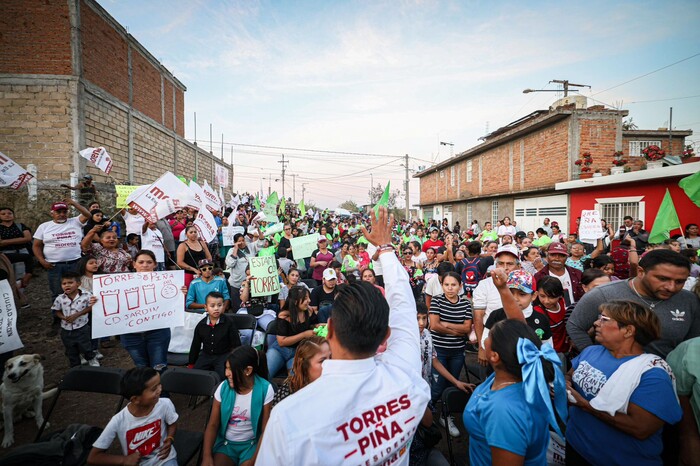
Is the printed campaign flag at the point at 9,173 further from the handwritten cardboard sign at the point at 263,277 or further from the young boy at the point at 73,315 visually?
the handwritten cardboard sign at the point at 263,277

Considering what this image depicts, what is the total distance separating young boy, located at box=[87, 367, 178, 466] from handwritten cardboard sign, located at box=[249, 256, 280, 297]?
9.73 feet

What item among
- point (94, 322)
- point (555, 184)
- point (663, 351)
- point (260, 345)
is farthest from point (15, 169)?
point (555, 184)

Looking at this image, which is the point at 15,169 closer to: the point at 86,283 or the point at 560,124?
the point at 86,283

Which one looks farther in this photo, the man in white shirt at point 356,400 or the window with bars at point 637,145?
the window with bars at point 637,145

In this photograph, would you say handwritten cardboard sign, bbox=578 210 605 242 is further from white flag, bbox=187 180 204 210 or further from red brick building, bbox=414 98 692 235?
white flag, bbox=187 180 204 210

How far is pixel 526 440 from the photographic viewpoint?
1.56m

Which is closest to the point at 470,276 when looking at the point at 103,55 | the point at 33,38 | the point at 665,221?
the point at 665,221

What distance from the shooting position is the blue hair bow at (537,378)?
1.54 metres

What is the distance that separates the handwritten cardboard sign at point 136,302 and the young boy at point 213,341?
1.21 ft

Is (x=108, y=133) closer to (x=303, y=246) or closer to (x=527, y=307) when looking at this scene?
(x=303, y=246)

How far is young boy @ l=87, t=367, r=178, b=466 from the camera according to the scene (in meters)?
2.48

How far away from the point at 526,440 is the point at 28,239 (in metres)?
8.44

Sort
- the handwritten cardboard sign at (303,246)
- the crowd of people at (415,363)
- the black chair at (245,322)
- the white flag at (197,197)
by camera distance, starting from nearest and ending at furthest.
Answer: the crowd of people at (415,363) → the black chair at (245,322) → the white flag at (197,197) → the handwritten cardboard sign at (303,246)

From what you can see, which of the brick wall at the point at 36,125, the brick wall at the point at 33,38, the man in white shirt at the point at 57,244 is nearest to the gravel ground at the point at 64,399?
the man in white shirt at the point at 57,244
